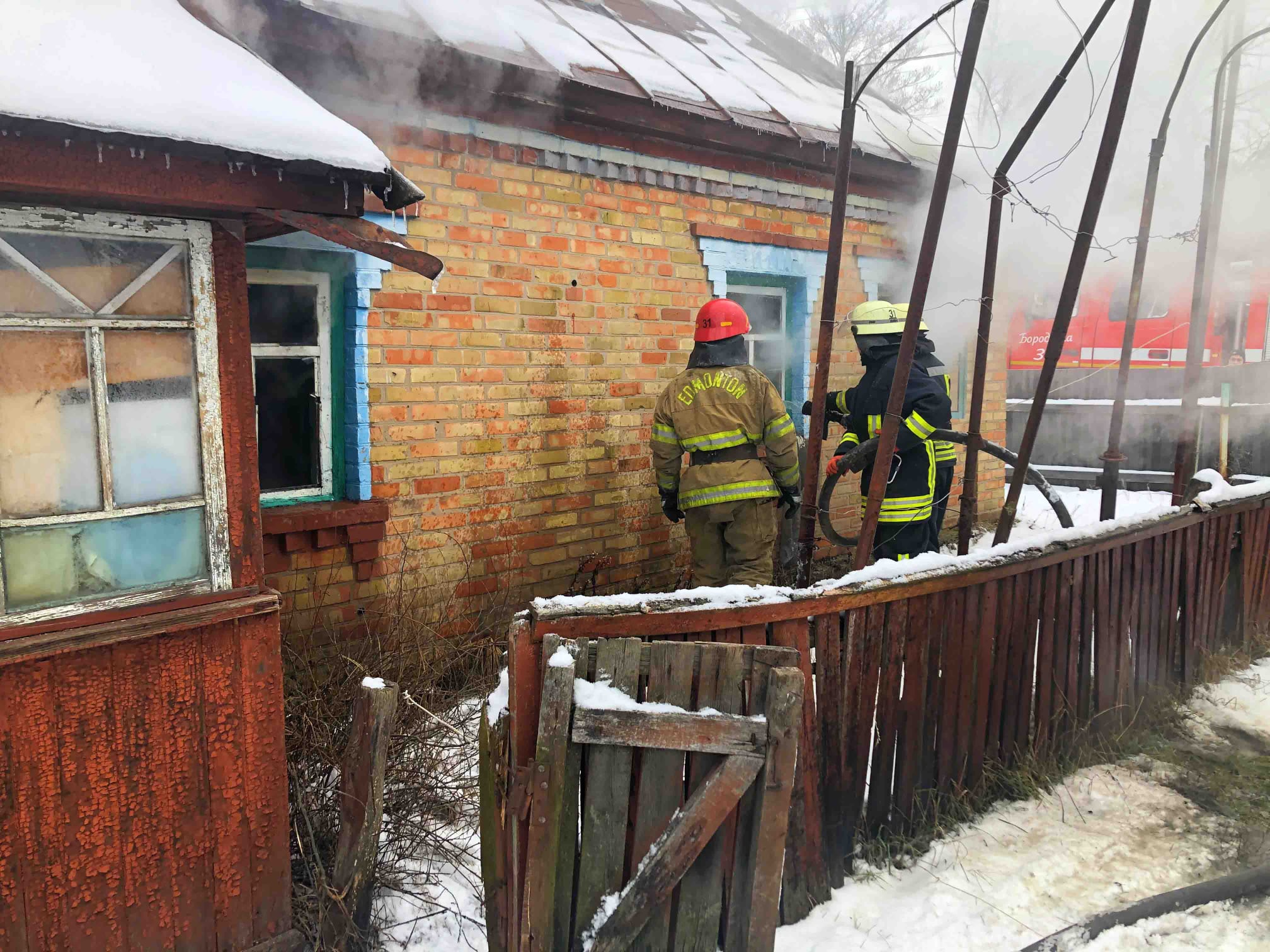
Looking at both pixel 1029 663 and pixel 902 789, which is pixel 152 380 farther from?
pixel 1029 663

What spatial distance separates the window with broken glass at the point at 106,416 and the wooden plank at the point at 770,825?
1639 mm

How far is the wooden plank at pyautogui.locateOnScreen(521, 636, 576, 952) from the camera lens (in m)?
2.13

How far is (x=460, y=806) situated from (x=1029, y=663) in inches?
95.6

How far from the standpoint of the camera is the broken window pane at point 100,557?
2.19 m

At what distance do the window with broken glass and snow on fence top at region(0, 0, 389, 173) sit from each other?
0.34m

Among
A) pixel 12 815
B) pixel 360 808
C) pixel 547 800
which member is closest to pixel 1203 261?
pixel 547 800

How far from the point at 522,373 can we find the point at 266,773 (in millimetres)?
2712

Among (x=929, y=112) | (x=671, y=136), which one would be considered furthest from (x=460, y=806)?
(x=929, y=112)

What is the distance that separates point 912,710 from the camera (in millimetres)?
3174

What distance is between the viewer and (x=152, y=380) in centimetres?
236

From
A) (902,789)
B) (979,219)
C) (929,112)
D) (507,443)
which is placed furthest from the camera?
(929,112)

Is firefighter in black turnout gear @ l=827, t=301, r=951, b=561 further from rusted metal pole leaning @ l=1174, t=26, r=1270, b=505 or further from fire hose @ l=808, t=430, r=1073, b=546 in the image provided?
rusted metal pole leaning @ l=1174, t=26, r=1270, b=505

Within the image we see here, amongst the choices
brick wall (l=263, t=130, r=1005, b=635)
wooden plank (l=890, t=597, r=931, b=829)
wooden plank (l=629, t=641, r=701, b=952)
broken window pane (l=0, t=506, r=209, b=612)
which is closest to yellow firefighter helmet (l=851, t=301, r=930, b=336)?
brick wall (l=263, t=130, r=1005, b=635)

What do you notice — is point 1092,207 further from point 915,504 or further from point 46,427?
point 46,427
